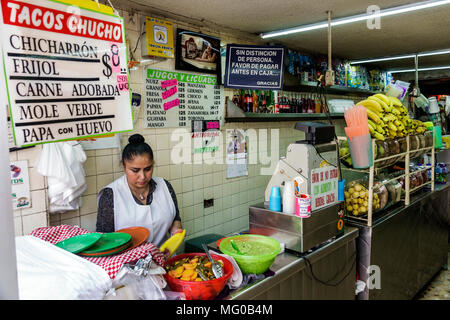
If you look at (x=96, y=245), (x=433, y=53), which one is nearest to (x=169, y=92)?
(x=96, y=245)

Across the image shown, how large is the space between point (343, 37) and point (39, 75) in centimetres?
417

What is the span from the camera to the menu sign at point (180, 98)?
3.26m

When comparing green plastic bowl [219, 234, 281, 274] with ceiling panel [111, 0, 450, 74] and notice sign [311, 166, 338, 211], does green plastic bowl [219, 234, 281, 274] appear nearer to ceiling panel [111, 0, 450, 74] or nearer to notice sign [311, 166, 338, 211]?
notice sign [311, 166, 338, 211]

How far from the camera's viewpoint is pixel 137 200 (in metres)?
2.63

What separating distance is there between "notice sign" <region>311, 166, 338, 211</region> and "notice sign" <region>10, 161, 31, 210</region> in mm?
1984

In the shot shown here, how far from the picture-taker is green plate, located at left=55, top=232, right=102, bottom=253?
1.41 meters

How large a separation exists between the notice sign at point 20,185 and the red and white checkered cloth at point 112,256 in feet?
2.89

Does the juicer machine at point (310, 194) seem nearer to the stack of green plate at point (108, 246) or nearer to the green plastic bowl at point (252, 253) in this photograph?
the green plastic bowl at point (252, 253)

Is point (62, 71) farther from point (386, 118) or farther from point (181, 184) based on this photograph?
point (386, 118)

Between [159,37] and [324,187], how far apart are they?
2.06m

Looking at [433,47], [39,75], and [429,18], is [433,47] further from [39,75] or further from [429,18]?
[39,75]

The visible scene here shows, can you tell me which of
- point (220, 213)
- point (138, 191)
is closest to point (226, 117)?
point (220, 213)

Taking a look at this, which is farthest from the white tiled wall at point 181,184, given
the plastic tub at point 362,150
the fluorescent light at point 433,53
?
the fluorescent light at point 433,53

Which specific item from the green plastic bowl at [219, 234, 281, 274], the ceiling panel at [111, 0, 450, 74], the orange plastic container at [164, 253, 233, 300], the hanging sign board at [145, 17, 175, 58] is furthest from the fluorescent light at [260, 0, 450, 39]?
the orange plastic container at [164, 253, 233, 300]
